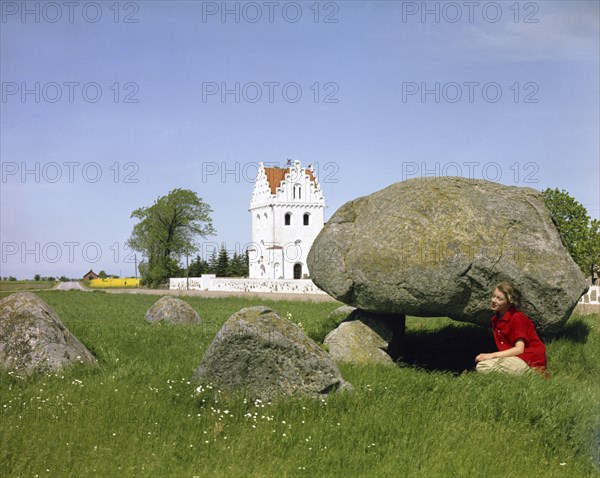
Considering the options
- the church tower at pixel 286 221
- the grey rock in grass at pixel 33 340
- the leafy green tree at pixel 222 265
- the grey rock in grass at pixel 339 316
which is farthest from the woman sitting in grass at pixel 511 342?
the leafy green tree at pixel 222 265

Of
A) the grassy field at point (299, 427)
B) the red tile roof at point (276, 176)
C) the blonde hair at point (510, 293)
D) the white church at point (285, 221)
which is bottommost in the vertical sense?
the grassy field at point (299, 427)

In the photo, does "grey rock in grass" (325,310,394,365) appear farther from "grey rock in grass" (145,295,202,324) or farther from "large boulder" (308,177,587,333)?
"grey rock in grass" (145,295,202,324)

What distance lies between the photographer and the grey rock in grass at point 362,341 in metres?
12.5

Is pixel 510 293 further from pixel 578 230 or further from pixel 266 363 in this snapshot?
pixel 578 230

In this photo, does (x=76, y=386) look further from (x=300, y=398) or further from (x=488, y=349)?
(x=488, y=349)

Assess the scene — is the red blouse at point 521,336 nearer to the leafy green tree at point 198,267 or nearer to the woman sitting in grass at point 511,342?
the woman sitting in grass at point 511,342

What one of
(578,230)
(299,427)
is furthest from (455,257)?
(578,230)

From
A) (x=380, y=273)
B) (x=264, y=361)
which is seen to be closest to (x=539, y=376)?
(x=380, y=273)

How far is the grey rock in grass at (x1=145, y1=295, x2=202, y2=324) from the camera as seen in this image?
2102 centimetres

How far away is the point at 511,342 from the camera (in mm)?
10711

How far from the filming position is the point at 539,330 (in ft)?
40.5

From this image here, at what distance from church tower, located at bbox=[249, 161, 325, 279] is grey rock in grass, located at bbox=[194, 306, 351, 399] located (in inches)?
2652

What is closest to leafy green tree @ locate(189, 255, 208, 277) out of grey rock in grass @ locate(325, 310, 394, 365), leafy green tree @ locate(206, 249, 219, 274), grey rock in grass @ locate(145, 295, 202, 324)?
leafy green tree @ locate(206, 249, 219, 274)

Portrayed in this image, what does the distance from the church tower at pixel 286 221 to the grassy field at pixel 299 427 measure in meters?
66.4
